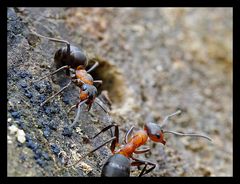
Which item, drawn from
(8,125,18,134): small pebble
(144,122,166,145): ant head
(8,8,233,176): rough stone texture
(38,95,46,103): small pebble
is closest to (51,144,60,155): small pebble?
(8,8,233,176): rough stone texture

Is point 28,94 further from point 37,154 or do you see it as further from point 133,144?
point 133,144

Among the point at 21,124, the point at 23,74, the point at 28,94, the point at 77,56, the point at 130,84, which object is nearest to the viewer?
the point at 21,124

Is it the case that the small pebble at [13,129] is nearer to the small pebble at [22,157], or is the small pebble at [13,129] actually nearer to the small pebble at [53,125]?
the small pebble at [22,157]

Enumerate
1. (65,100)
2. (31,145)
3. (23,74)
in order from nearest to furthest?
1. (31,145)
2. (23,74)
3. (65,100)

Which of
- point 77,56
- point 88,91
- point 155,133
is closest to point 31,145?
point 88,91
